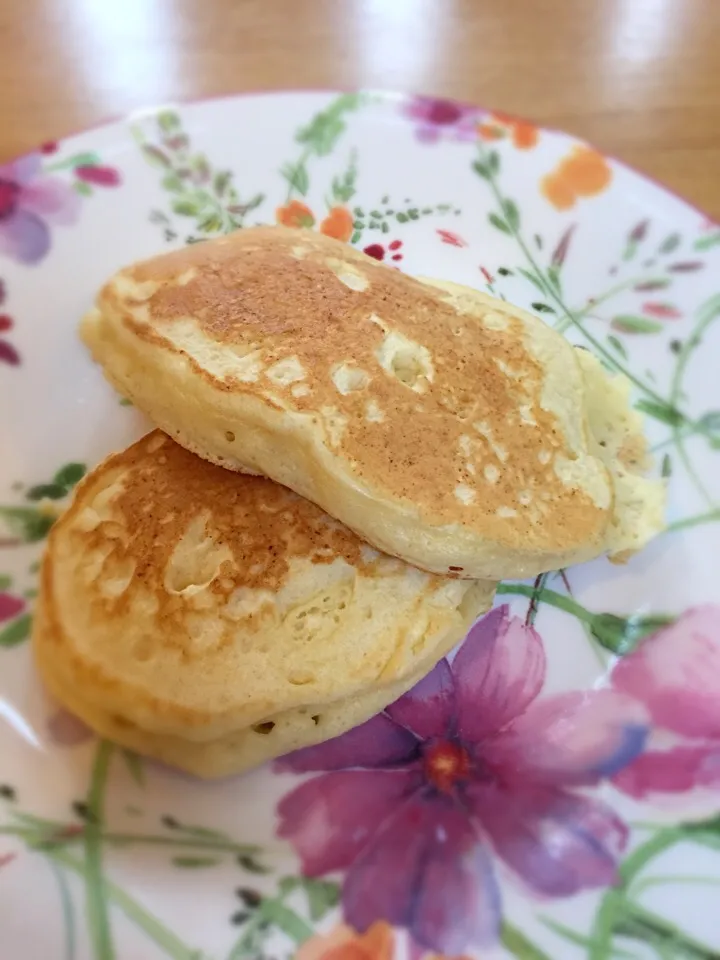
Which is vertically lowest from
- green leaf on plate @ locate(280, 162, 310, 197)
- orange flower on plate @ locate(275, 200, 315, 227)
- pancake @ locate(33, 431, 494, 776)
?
pancake @ locate(33, 431, 494, 776)

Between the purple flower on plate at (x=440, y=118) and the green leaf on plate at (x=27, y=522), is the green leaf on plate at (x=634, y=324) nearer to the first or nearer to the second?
the purple flower on plate at (x=440, y=118)

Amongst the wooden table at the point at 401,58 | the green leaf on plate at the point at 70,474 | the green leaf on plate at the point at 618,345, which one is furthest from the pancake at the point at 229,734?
the wooden table at the point at 401,58

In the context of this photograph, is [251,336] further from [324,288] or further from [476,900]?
[476,900]

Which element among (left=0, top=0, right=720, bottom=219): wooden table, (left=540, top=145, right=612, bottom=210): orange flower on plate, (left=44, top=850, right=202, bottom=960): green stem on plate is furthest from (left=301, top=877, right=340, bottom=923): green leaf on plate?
(left=0, top=0, right=720, bottom=219): wooden table

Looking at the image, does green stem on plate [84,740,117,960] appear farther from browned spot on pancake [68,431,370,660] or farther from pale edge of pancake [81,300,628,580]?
pale edge of pancake [81,300,628,580]

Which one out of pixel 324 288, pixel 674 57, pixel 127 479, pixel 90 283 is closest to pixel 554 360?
pixel 324 288

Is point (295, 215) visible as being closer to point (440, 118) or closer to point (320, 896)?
point (440, 118)
